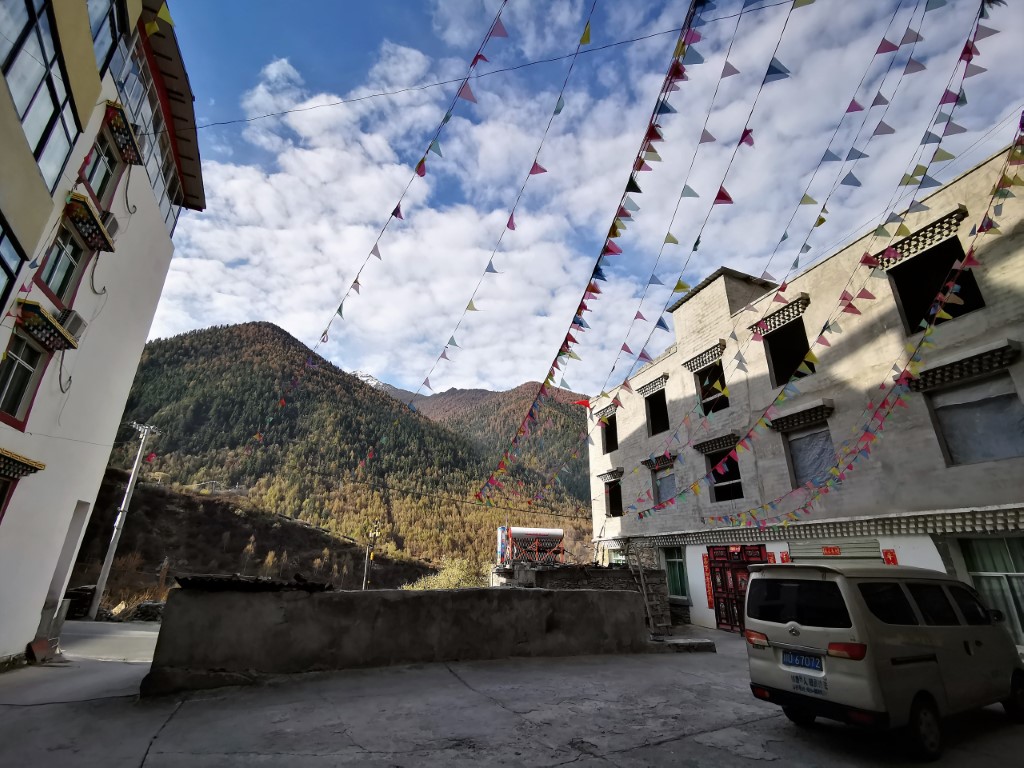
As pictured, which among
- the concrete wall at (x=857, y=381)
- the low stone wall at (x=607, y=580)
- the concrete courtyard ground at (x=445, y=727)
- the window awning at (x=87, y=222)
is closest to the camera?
the concrete courtyard ground at (x=445, y=727)

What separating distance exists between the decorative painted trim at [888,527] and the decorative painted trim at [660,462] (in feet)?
9.24

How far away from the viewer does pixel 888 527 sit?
37.6ft

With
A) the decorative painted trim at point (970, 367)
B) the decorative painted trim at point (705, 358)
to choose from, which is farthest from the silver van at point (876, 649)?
the decorative painted trim at point (705, 358)

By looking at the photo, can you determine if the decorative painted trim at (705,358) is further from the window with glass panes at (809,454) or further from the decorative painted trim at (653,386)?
the window with glass panes at (809,454)

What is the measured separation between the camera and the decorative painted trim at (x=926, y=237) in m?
11.0

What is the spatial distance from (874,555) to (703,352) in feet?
27.8

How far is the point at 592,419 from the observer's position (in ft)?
75.9

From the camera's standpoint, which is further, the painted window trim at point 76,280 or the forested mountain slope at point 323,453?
the forested mountain slope at point 323,453

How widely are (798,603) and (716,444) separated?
1271 centimetres

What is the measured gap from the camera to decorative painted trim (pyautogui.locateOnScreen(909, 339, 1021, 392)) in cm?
962

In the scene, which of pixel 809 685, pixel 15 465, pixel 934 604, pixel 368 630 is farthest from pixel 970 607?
pixel 15 465

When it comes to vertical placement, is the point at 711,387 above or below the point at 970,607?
above

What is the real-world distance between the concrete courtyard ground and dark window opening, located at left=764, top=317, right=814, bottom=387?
37.5ft

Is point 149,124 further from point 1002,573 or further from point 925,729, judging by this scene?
point 1002,573
